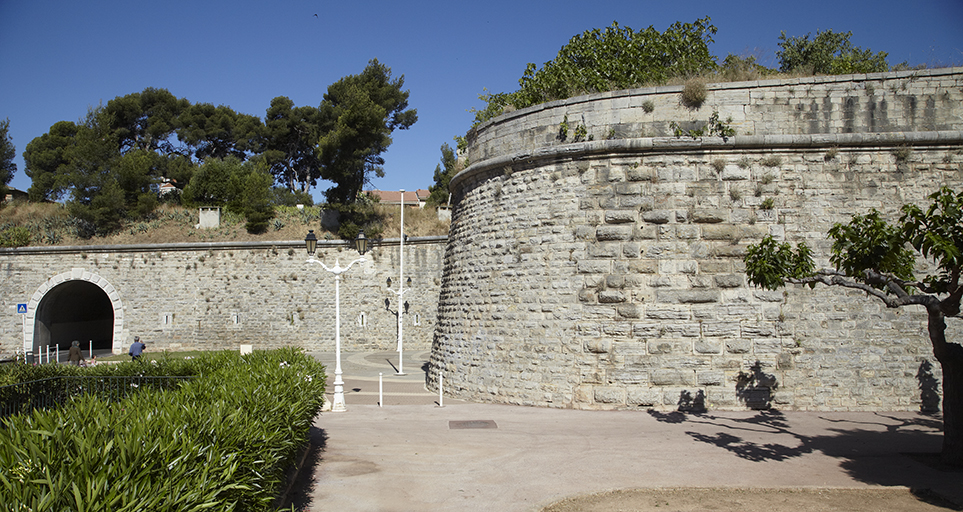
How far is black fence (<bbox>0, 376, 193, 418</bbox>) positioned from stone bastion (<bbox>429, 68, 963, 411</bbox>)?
6.30 meters

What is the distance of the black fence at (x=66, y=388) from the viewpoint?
26.0ft

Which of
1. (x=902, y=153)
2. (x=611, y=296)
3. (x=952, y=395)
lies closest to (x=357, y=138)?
(x=611, y=296)

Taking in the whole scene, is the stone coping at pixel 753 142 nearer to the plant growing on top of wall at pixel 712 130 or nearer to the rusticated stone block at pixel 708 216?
the plant growing on top of wall at pixel 712 130

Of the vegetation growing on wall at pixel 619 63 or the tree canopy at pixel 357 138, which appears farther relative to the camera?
the tree canopy at pixel 357 138

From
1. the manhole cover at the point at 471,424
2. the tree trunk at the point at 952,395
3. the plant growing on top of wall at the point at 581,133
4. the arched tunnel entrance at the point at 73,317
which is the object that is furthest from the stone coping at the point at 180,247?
the tree trunk at the point at 952,395

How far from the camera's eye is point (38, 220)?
26.9 meters

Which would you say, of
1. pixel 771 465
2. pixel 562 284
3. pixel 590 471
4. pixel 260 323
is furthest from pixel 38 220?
pixel 771 465

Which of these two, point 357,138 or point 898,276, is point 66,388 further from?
point 357,138

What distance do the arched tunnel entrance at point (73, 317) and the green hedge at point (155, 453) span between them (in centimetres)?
2421

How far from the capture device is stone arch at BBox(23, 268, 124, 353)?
24.3 meters

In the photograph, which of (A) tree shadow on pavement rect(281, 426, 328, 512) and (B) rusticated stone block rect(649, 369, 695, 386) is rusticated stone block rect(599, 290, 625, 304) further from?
(A) tree shadow on pavement rect(281, 426, 328, 512)

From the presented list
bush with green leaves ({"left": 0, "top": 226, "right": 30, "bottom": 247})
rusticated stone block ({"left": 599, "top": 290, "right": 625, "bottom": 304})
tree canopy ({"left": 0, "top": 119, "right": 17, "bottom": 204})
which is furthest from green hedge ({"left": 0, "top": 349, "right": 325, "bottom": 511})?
tree canopy ({"left": 0, "top": 119, "right": 17, "bottom": 204})

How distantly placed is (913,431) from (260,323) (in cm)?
2268

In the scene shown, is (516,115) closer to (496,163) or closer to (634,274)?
(496,163)
